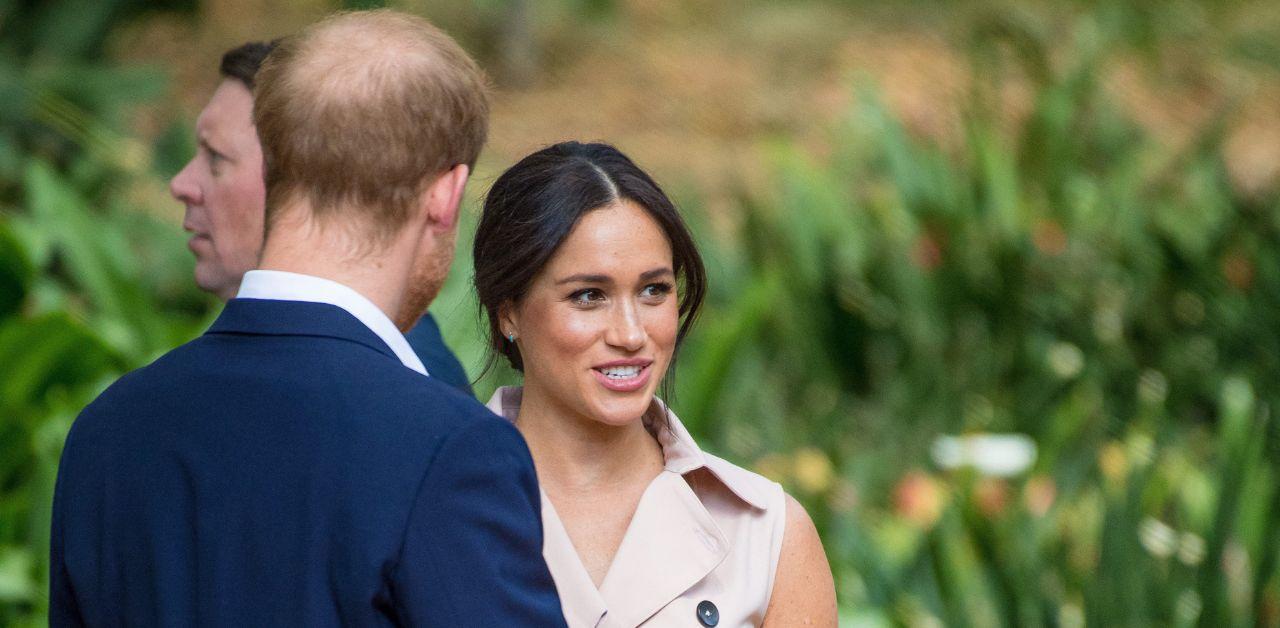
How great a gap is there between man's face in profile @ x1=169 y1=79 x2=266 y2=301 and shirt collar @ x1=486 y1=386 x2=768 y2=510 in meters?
0.46

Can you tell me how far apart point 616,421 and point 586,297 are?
4.6 inches

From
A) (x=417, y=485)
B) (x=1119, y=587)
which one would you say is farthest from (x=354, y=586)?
(x=1119, y=587)

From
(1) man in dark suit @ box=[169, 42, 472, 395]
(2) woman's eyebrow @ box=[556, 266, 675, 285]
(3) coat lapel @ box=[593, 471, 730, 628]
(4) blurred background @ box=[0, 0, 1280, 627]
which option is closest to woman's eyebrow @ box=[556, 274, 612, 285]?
(2) woman's eyebrow @ box=[556, 266, 675, 285]

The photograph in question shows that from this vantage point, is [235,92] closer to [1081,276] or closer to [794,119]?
[1081,276]

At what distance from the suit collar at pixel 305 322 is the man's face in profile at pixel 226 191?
50cm

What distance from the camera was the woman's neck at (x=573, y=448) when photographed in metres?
1.40

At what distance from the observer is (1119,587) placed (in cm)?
282

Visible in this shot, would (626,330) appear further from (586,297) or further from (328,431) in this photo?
(328,431)

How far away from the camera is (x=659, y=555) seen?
136cm

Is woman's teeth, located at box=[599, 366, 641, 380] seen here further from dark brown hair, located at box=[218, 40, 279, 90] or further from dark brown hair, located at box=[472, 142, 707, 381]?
dark brown hair, located at box=[218, 40, 279, 90]

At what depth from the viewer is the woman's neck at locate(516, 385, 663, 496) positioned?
1.40 meters

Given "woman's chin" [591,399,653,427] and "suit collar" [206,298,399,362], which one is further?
"woman's chin" [591,399,653,427]

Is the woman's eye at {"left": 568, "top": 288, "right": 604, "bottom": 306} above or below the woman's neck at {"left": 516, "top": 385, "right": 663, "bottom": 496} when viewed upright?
above

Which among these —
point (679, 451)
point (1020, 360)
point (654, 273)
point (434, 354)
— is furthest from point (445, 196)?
point (1020, 360)
